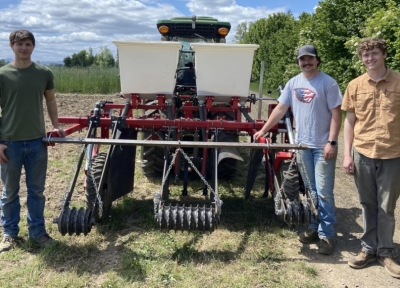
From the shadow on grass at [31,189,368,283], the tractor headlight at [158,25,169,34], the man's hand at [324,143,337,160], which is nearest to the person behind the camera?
the shadow on grass at [31,189,368,283]

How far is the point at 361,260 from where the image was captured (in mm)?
3531

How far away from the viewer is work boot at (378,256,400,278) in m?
3.36

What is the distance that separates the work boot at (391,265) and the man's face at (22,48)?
347cm

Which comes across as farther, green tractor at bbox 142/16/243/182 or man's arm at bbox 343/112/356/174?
green tractor at bbox 142/16/243/182

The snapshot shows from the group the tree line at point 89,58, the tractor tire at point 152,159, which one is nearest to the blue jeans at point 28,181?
the tractor tire at point 152,159

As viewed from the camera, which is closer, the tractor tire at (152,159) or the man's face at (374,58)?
the man's face at (374,58)

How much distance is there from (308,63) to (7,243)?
3108 mm

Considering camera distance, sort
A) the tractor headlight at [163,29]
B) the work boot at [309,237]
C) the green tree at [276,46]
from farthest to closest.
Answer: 1. the green tree at [276,46]
2. the tractor headlight at [163,29]
3. the work boot at [309,237]

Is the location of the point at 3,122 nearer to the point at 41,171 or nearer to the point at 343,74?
the point at 41,171

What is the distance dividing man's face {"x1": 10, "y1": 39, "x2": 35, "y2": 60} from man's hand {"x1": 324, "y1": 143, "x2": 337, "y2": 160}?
2.66 meters

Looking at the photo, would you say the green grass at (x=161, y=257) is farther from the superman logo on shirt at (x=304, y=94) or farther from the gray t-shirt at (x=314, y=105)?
the superman logo on shirt at (x=304, y=94)

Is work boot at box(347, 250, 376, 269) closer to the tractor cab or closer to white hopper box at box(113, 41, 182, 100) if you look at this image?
white hopper box at box(113, 41, 182, 100)

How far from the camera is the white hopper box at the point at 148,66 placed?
4.72 metres

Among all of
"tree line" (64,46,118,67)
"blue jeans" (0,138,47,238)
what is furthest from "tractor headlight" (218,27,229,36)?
"tree line" (64,46,118,67)
